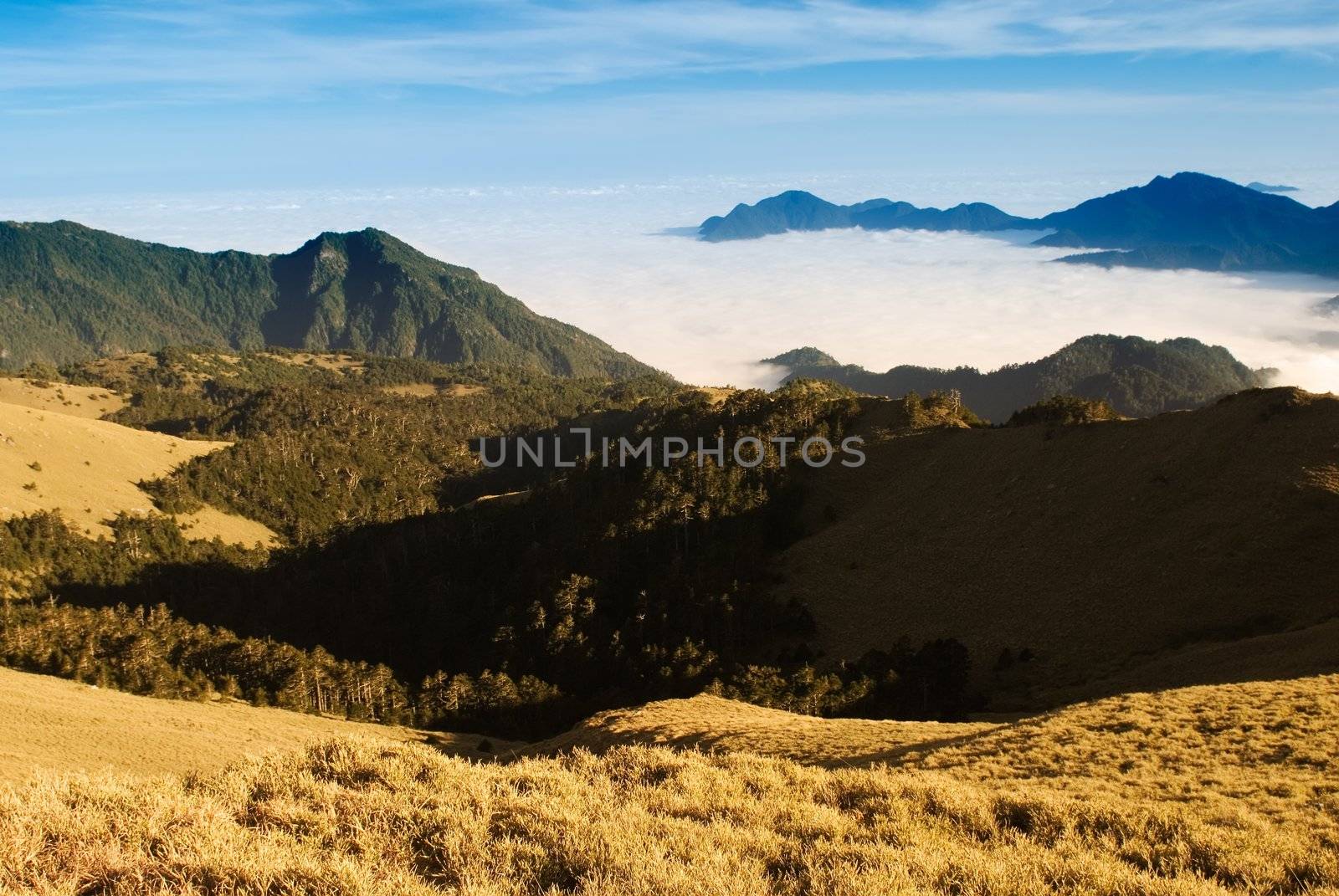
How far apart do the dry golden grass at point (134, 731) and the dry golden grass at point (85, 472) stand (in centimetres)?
10569

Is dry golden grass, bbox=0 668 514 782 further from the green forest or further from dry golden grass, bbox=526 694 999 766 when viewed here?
the green forest

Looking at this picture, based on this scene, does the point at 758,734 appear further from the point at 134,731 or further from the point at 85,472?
the point at 85,472

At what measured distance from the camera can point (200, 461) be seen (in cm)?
18812

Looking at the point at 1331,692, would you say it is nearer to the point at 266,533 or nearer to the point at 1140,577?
the point at 1140,577

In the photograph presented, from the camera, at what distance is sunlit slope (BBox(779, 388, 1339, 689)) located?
5312 cm

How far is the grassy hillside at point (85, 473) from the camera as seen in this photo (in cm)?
14675

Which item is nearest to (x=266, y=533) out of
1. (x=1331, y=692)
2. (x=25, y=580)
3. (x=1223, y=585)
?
(x=25, y=580)

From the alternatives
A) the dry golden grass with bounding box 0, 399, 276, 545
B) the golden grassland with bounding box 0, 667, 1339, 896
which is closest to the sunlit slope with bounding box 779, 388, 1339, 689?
the golden grassland with bounding box 0, 667, 1339, 896

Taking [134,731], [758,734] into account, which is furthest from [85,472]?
[758,734]

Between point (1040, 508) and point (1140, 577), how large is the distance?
47.2ft

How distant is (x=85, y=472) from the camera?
162 meters

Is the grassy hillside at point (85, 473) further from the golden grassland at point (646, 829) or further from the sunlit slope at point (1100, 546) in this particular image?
the golden grassland at point (646, 829)

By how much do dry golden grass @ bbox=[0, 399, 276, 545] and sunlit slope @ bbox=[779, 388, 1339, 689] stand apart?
429 feet

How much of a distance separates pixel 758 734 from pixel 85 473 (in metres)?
174
